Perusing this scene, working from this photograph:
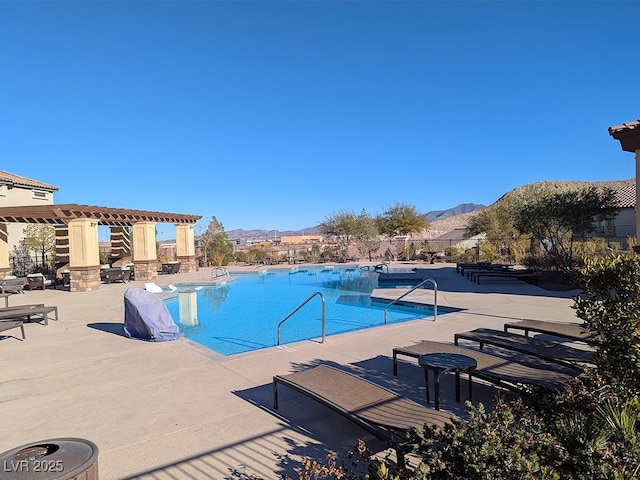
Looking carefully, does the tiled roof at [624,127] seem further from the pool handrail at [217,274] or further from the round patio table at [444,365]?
the pool handrail at [217,274]

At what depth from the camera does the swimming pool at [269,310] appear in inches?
378

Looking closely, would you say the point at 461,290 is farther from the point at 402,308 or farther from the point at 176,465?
the point at 176,465

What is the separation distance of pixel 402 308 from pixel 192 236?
17348mm

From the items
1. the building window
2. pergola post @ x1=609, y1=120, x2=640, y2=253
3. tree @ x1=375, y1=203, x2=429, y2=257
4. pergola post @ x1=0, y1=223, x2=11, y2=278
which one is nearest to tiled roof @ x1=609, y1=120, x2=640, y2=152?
pergola post @ x1=609, y1=120, x2=640, y2=253

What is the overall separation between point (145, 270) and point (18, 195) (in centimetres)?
1058

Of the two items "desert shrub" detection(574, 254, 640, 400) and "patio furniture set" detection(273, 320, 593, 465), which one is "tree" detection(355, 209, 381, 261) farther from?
"desert shrub" detection(574, 254, 640, 400)

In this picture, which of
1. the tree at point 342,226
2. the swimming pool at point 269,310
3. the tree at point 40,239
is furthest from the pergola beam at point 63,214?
the tree at point 342,226

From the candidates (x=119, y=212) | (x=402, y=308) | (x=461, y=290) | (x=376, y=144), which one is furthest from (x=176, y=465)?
(x=376, y=144)

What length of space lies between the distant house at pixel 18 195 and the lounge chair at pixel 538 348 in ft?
81.8

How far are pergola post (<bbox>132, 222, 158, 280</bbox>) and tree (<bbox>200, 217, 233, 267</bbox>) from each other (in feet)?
24.3

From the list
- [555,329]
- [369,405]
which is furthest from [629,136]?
[369,405]

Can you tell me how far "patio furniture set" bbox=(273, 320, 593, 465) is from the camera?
3.16 m

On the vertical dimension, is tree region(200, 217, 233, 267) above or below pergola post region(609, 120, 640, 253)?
below

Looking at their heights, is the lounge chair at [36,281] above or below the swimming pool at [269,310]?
above
